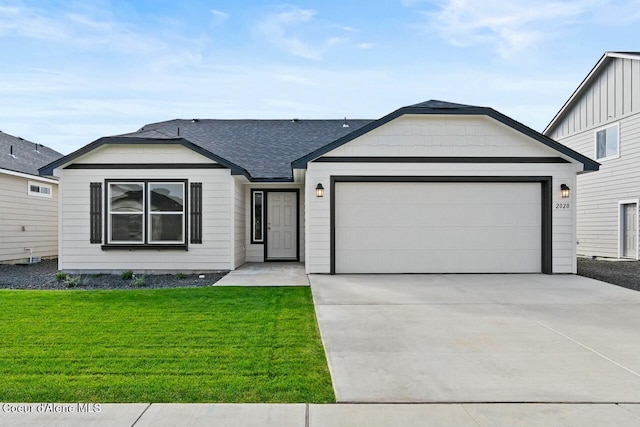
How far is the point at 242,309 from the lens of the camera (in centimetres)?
603

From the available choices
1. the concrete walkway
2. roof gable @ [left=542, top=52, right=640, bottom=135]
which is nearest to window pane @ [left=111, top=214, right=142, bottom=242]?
the concrete walkway

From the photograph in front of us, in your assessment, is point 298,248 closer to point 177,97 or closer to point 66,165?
point 66,165

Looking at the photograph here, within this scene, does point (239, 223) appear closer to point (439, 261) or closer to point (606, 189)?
point (439, 261)

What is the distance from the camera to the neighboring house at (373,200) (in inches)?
379

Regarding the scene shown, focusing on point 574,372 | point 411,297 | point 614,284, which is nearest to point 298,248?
point 411,297

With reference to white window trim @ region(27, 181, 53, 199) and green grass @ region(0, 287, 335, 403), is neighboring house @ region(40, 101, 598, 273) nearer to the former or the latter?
green grass @ region(0, 287, 335, 403)

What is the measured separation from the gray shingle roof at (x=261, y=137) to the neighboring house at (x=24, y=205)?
3.73 meters

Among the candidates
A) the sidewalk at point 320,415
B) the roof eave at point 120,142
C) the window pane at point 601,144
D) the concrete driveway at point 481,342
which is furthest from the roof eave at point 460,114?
the sidewalk at point 320,415

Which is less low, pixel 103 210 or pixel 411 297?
pixel 103 210

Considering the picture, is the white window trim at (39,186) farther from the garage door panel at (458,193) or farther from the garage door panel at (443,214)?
the garage door panel at (458,193)

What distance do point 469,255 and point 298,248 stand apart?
4.96 m

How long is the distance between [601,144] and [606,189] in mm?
1571

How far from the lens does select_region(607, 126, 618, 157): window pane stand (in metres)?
13.5

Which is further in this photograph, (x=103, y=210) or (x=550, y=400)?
(x=103, y=210)
